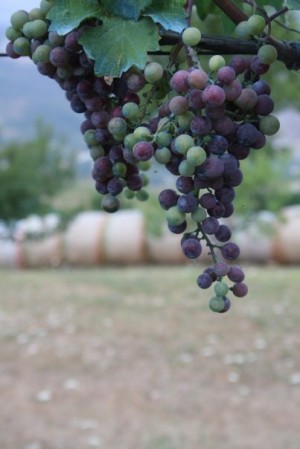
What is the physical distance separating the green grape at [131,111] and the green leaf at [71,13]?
0.20 feet

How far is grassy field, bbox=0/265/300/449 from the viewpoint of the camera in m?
2.82

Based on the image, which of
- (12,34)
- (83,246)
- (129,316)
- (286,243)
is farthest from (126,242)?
(12,34)

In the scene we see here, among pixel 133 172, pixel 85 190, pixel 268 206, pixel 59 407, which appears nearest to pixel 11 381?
pixel 59 407

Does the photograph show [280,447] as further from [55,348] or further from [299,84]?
[299,84]

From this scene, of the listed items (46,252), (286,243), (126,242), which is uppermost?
(286,243)

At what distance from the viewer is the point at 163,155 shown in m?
0.46

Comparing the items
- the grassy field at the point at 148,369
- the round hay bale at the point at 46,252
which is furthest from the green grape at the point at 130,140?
the round hay bale at the point at 46,252

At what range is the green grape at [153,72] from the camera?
1.53 feet

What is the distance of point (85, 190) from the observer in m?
8.46

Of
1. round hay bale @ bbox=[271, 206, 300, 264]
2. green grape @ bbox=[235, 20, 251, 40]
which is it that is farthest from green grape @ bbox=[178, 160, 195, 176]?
round hay bale @ bbox=[271, 206, 300, 264]

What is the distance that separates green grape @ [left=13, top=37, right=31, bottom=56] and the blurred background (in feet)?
0.60

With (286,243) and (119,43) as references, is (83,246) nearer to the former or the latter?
(286,243)

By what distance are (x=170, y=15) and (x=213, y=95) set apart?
77mm

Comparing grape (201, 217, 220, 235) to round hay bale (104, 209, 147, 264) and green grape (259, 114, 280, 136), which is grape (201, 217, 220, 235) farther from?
round hay bale (104, 209, 147, 264)
